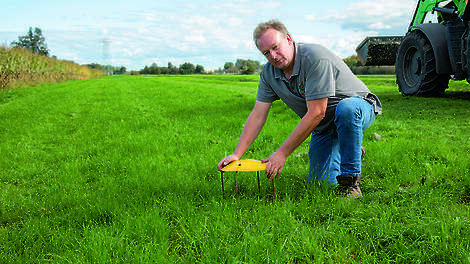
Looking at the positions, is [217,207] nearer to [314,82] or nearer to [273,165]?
[273,165]

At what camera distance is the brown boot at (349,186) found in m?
2.54

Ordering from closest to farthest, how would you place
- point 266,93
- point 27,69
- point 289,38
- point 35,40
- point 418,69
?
point 289,38 → point 266,93 → point 418,69 → point 27,69 → point 35,40

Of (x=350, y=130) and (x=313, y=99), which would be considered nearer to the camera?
(x=313, y=99)

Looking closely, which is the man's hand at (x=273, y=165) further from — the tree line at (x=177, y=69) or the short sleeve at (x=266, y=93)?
the tree line at (x=177, y=69)

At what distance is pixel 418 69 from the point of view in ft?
26.4

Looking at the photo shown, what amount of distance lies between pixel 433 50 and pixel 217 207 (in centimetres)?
671

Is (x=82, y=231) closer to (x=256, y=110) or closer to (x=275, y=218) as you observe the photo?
(x=275, y=218)

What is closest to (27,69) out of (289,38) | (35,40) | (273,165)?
(289,38)

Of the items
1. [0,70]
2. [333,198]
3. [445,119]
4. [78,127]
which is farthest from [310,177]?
[0,70]

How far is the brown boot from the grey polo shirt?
530 millimetres

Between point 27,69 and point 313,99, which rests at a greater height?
point 27,69

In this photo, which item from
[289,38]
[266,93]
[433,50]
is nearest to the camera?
[289,38]

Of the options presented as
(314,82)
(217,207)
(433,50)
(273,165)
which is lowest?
(217,207)

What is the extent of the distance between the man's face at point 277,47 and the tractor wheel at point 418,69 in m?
6.13
